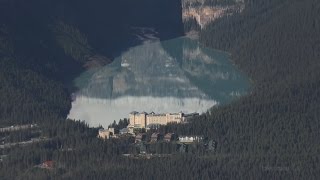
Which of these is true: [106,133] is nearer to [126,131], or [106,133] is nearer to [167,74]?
[126,131]

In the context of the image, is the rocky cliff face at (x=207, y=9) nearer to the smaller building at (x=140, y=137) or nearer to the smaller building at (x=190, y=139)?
the smaller building at (x=140, y=137)

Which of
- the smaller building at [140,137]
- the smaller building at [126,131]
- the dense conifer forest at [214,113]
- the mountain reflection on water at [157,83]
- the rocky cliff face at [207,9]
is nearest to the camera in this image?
the dense conifer forest at [214,113]

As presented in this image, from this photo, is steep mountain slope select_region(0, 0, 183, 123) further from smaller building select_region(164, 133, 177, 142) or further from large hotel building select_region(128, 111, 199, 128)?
smaller building select_region(164, 133, 177, 142)

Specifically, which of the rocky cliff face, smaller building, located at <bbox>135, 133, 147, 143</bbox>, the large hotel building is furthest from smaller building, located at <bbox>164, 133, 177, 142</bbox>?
the rocky cliff face

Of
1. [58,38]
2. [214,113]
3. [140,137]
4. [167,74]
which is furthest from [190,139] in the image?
[58,38]

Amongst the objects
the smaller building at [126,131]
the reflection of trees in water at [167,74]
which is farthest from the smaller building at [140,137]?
the reflection of trees in water at [167,74]

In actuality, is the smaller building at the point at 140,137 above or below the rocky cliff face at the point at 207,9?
below
